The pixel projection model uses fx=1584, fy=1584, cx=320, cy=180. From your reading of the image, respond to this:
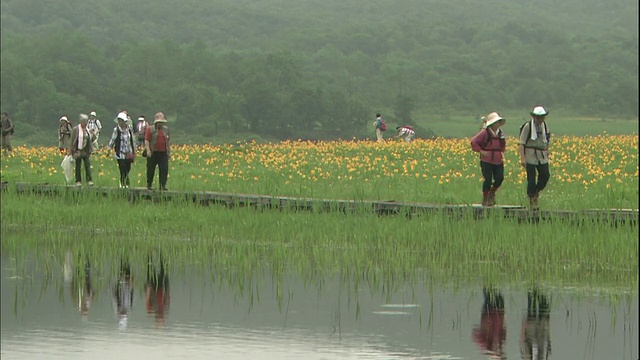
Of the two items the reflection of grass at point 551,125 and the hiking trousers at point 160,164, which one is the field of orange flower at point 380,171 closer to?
the hiking trousers at point 160,164

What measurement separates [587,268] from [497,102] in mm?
142091

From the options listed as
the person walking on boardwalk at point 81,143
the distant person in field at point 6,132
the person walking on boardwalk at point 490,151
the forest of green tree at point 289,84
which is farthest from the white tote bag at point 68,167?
the forest of green tree at point 289,84

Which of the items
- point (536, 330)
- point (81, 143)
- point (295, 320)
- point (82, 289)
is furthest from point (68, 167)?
point (536, 330)

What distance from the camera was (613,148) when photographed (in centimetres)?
4066

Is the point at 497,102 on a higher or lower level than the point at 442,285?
higher

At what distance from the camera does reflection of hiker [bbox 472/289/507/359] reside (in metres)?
13.0

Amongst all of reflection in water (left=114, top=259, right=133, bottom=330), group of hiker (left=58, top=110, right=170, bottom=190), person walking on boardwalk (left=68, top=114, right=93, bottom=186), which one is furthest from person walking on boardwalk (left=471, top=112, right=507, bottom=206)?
person walking on boardwalk (left=68, top=114, right=93, bottom=186)

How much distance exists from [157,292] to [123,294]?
1.24 feet

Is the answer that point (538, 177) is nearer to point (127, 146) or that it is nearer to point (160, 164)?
point (160, 164)

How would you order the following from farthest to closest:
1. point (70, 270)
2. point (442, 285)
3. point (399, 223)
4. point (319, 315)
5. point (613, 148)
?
point (613, 148) → point (399, 223) → point (70, 270) → point (442, 285) → point (319, 315)

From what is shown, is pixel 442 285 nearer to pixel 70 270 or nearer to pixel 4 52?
pixel 70 270

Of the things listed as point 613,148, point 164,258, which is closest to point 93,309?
point 164,258

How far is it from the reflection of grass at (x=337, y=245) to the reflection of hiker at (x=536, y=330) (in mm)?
1189

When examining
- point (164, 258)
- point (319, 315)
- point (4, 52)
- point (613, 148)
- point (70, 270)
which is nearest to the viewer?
point (319, 315)
